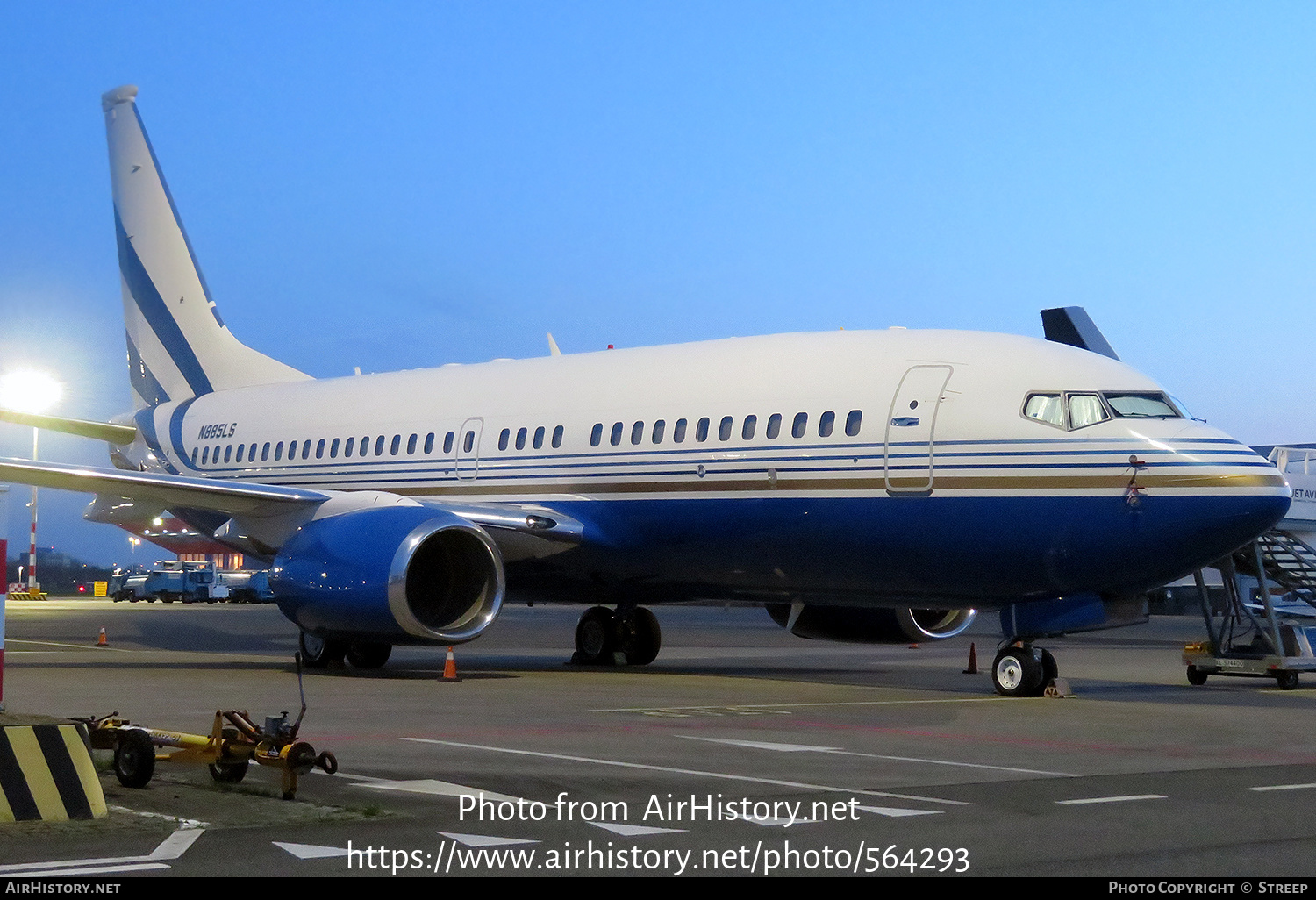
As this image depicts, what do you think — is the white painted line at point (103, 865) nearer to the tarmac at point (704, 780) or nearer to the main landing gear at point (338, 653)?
the tarmac at point (704, 780)

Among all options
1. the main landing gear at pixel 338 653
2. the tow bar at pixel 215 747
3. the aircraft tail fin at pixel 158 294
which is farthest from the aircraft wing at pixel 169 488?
the tow bar at pixel 215 747

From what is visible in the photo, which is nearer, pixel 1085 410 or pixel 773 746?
pixel 773 746

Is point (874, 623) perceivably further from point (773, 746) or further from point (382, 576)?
point (773, 746)

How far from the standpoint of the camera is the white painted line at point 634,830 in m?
7.69

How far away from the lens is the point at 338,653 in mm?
20859

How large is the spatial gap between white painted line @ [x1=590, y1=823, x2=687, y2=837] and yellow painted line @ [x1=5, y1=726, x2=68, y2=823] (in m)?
2.67

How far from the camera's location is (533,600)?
22375 millimetres

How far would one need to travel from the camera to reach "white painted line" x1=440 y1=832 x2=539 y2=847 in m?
7.37

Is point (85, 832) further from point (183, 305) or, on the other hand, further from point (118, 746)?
point (183, 305)

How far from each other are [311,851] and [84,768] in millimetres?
1577

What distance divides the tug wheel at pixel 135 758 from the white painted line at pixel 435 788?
3.85ft

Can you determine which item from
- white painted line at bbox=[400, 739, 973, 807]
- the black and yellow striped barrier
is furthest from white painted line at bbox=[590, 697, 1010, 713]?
the black and yellow striped barrier

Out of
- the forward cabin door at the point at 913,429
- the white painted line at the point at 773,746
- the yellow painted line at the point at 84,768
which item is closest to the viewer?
the yellow painted line at the point at 84,768

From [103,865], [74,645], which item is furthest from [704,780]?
[74,645]
